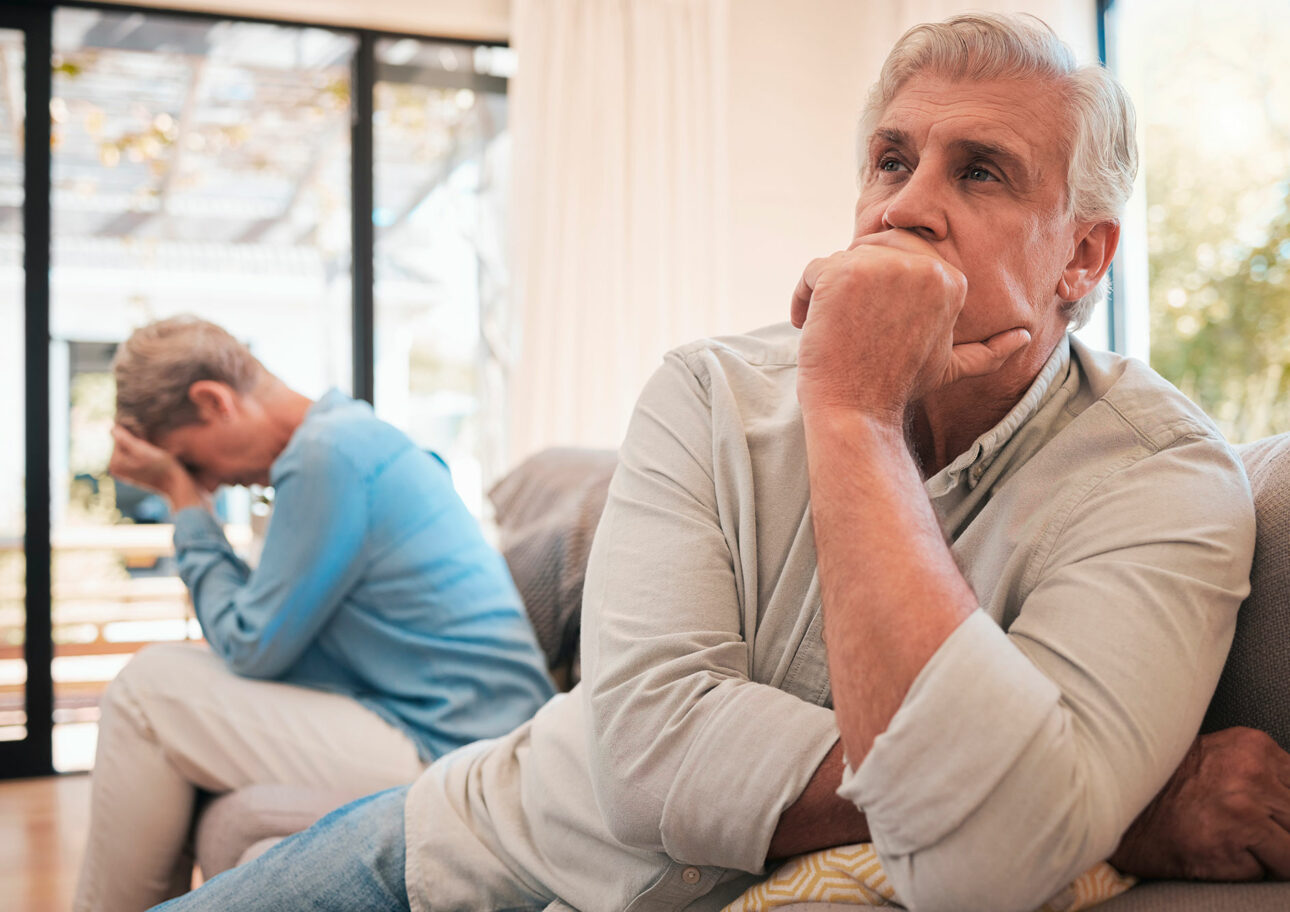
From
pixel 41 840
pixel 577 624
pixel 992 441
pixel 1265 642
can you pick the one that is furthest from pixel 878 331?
pixel 41 840

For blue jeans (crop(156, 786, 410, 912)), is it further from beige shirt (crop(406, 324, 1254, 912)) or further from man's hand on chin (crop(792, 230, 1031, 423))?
man's hand on chin (crop(792, 230, 1031, 423))

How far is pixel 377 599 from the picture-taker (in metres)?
1.91

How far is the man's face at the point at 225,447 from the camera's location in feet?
6.97

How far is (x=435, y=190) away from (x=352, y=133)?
0.35 m

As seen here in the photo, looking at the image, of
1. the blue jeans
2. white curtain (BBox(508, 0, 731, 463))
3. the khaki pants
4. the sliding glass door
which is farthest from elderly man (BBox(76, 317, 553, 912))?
white curtain (BBox(508, 0, 731, 463))

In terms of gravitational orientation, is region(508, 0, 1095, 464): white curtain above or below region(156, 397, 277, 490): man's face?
above

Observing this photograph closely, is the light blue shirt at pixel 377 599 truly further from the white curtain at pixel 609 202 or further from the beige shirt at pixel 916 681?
the white curtain at pixel 609 202

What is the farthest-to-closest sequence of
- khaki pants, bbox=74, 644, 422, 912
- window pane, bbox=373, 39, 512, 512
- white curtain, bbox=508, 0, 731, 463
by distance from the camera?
window pane, bbox=373, 39, 512, 512, white curtain, bbox=508, 0, 731, 463, khaki pants, bbox=74, 644, 422, 912

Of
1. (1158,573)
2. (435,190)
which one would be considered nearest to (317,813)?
(1158,573)

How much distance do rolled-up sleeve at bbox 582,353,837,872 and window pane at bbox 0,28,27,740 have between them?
132 inches

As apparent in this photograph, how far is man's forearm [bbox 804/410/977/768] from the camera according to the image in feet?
2.52

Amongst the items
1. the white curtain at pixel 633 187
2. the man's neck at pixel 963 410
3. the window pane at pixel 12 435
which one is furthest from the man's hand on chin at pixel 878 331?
the window pane at pixel 12 435

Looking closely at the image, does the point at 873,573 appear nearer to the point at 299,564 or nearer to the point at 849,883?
the point at 849,883

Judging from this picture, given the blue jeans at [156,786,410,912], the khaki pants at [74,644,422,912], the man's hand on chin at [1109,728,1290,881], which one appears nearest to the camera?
the man's hand on chin at [1109,728,1290,881]
